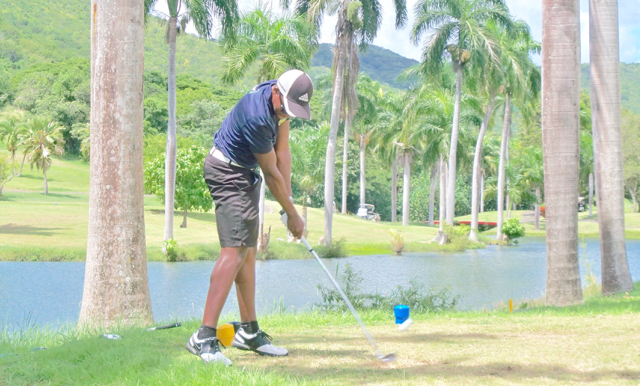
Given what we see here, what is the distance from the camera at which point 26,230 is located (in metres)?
32.2

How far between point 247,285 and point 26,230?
31.2 meters

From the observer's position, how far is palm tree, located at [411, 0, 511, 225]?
33.3m

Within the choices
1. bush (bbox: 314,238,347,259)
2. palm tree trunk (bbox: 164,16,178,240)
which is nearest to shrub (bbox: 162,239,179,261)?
palm tree trunk (bbox: 164,16,178,240)

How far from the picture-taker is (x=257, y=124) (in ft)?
13.5

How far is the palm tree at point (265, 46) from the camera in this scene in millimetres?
26500

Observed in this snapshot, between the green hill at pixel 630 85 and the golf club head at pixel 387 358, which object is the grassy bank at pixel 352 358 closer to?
the golf club head at pixel 387 358

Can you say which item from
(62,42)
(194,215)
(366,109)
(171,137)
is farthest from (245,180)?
(62,42)

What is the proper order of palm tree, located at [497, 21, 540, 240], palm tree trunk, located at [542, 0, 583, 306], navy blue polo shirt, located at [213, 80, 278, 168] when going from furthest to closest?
palm tree, located at [497, 21, 540, 240], palm tree trunk, located at [542, 0, 583, 306], navy blue polo shirt, located at [213, 80, 278, 168]

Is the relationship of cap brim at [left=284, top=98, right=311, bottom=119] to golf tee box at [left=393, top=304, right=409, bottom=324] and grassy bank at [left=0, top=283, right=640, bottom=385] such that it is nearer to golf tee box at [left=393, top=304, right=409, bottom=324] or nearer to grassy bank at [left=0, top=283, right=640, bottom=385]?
grassy bank at [left=0, top=283, right=640, bottom=385]

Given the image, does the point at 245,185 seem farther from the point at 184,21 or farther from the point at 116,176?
the point at 184,21

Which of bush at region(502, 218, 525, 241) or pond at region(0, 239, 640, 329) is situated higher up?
bush at region(502, 218, 525, 241)

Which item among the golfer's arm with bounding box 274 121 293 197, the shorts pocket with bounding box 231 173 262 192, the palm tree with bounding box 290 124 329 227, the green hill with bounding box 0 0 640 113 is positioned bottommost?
the shorts pocket with bounding box 231 173 262 192

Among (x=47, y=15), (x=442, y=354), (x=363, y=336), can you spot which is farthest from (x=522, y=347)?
(x=47, y=15)

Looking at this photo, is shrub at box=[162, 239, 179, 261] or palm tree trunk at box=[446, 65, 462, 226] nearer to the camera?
shrub at box=[162, 239, 179, 261]
